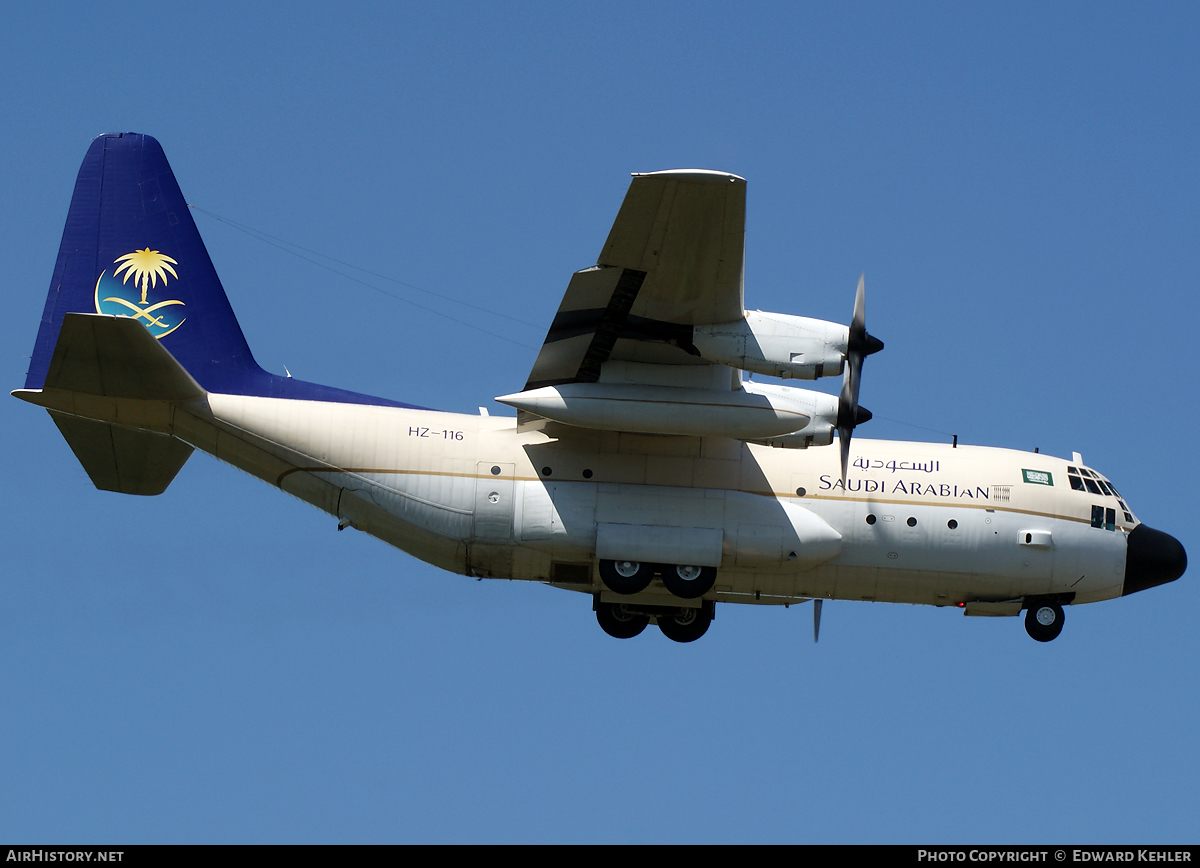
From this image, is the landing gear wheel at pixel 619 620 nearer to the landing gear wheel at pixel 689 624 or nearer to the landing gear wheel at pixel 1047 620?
the landing gear wheel at pixel 689 624

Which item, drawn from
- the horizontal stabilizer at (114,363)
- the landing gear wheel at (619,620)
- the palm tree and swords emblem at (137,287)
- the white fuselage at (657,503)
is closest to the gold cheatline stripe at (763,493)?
the white fuselage at (657,503)

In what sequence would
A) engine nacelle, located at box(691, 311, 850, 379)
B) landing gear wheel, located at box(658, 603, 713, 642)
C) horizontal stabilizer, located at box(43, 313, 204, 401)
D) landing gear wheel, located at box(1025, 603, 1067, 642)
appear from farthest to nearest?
landing gear wheel, located at box(658, 603, 713, 642) → landing gear wheel, located at box(1025, 603, 1067, 642) → horizontal stabilizer, located at box(43, 313, 204, 401) → engine nacelle, located at box(691, 311, 850, 379)

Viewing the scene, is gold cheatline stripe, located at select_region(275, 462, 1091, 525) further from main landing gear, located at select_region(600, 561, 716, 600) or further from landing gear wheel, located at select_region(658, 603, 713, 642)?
landing gear wheel, located at select_region(658, 603, 713, 642)

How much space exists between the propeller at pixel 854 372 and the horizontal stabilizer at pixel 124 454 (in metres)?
9.99

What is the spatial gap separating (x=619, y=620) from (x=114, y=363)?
329 inches

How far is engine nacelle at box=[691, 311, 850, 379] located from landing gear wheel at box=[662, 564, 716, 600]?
3.41m

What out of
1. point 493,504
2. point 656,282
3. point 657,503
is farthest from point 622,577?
point 656,282

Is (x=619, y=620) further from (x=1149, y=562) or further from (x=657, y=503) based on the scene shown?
(x=1149, y=562)

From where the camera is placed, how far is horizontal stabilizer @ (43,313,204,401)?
1858 cm

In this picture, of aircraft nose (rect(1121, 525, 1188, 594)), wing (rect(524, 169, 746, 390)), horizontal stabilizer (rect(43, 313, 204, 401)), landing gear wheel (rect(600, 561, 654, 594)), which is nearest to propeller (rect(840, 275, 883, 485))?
wing (rect(524, 169, 746, 390))

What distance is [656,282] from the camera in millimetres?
18172

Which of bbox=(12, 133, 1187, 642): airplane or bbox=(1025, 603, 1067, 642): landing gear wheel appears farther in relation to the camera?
bbox=(1025, 603, 1067, 642): landing gear wheel

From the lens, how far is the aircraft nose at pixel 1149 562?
21797 mm
